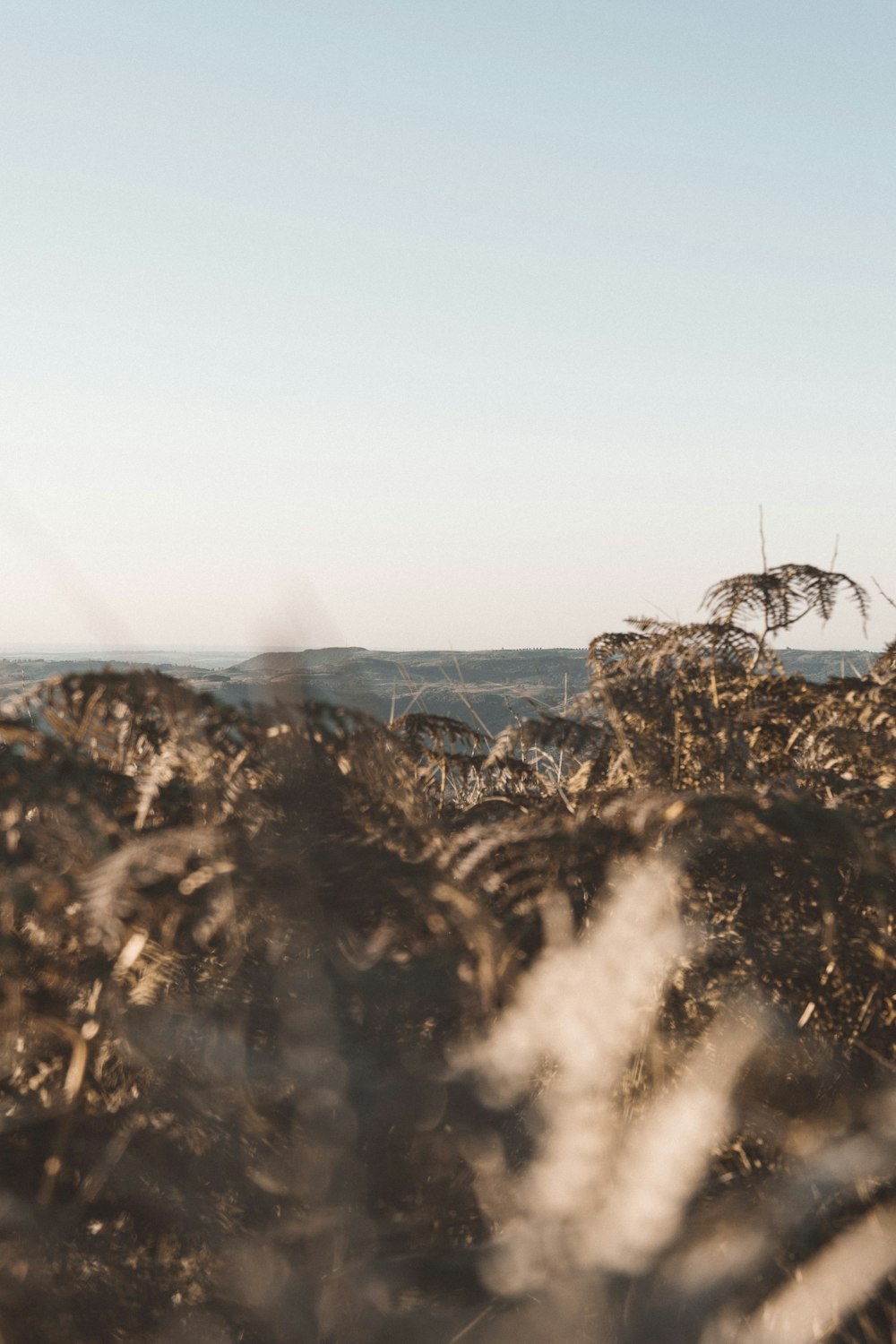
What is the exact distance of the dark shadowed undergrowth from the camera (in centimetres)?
144

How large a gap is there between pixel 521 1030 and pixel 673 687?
77cm

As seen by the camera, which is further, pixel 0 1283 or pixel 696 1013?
pixel 696 1013

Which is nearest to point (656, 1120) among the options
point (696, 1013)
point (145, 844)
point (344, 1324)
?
point (696, 1013)

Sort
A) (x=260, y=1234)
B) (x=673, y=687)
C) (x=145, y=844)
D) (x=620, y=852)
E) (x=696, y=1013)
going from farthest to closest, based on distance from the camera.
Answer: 1. (x=673, y=687)
2. (x=696, y=1013)
3. (x=620, y=852)
4. (x=260, y=1234)
5. (x=145, y=844)

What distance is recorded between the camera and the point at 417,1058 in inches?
65.5

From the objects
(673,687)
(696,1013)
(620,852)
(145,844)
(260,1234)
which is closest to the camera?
(145,844)

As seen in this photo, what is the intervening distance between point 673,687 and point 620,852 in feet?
1.78

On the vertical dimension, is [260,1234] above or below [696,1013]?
below

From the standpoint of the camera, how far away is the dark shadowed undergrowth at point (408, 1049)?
1.44m

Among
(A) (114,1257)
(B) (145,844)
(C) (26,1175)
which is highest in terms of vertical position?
(B) (145,844)

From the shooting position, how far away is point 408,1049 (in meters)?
1.67

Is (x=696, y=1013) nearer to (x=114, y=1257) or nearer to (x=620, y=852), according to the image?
(x=620, y=852)

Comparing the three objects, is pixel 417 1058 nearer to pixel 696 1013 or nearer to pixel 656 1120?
pixel 656 1120

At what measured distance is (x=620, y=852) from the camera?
5.38ft
